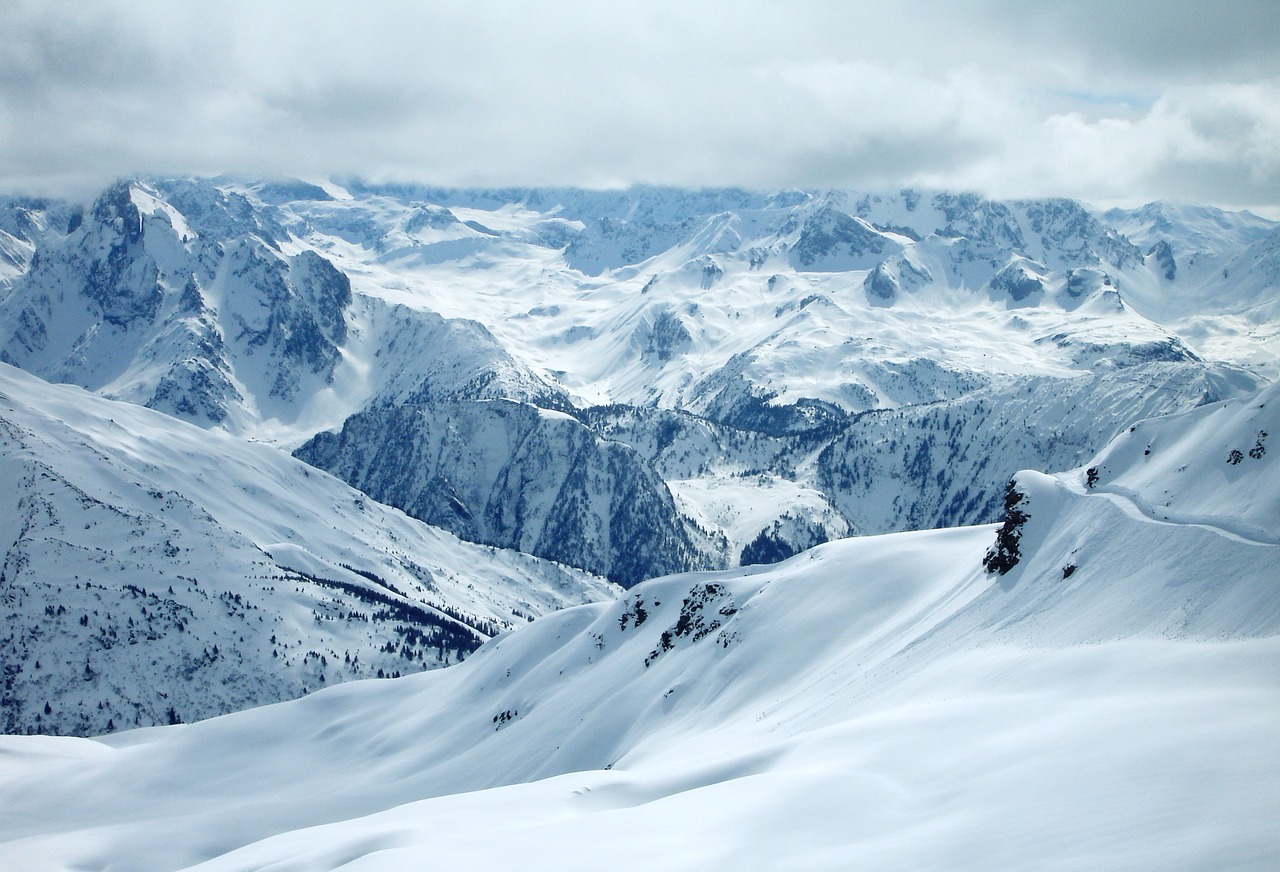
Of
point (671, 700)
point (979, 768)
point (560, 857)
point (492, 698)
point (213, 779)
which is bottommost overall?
point (213, 779)

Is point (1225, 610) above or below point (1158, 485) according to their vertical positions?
below

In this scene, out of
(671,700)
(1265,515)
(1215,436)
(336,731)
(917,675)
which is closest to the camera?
(1265,515)

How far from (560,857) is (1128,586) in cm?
5120

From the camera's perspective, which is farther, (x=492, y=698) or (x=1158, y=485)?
(x=492, y=698)

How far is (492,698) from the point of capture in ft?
543

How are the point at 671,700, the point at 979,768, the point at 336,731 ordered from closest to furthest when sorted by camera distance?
the point at 979,768
the point at 671,700
the point at 336,731

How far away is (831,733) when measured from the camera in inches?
2640

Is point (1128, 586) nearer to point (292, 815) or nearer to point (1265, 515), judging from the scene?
point (1265, 515)

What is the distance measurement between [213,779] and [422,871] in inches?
5163

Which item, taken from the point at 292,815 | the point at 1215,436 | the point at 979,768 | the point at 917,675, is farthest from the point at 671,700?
the point at 979,768

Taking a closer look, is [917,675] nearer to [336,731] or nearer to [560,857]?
[560,857]

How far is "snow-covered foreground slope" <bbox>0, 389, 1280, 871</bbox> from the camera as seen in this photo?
4225 centimetres

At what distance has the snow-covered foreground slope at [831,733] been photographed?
42250 mm

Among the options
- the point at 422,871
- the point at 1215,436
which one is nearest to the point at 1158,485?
the point at 1215,436
